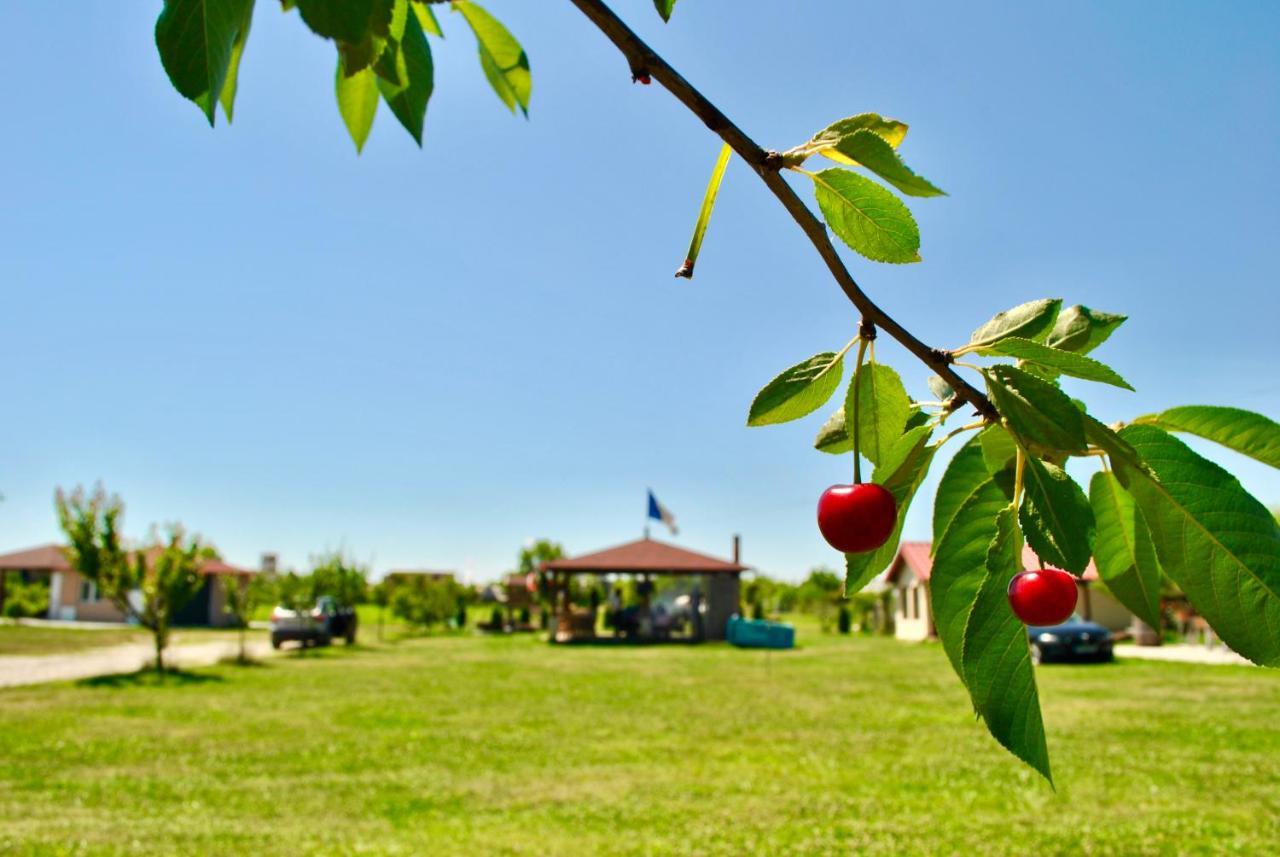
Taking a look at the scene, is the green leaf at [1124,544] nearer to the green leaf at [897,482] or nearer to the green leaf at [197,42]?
the green leaf at [897,482]

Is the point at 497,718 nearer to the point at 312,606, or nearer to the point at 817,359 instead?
the point at 817,359

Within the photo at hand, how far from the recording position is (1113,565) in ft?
2.04

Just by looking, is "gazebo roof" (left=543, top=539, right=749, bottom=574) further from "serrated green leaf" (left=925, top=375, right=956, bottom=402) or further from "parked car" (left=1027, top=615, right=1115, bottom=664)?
"serrated green leaf" (left=925, top=375, right=956, bottom=402)

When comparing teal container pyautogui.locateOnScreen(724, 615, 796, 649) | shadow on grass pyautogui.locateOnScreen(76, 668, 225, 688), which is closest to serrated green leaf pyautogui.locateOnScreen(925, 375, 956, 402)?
shadow on grass pyautogui.locateOnScreen(76, 668, 225, 688)

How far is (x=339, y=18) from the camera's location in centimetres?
44

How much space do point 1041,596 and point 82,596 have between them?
48418 millimetres

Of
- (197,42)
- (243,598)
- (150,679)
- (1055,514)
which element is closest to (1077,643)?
(150,679)

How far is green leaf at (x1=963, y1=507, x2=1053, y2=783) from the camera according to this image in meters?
0.49

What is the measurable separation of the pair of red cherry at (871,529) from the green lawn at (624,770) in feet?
9.89

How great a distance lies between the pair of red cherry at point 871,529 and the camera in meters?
0.58

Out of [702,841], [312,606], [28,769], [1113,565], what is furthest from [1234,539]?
[312,606]

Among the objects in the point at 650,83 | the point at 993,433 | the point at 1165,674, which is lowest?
the point at 1165,674

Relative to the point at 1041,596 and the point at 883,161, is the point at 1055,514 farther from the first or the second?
the point at 883,161

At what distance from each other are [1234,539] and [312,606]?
93.1ft
